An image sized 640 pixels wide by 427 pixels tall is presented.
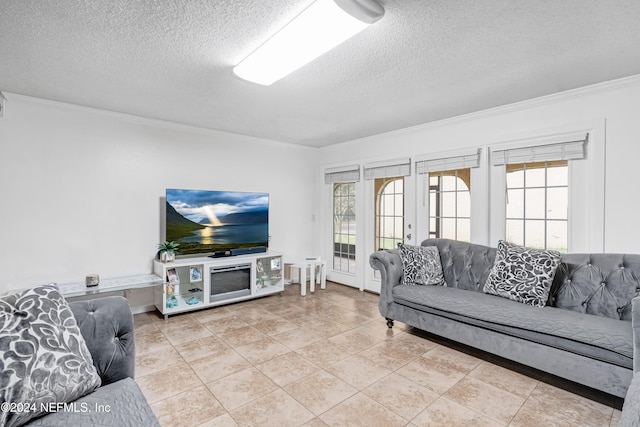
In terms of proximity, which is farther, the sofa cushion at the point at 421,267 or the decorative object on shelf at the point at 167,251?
the decorative object on shelf at the point at 167,251

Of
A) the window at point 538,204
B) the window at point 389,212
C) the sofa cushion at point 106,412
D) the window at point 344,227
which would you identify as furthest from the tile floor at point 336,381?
the window at point 344,227

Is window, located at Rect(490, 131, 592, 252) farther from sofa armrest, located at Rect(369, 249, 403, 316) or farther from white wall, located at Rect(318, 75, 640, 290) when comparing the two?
sofa armrest, located at Rect(369, 249, 403, 316)

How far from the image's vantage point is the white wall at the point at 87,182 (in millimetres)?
3076

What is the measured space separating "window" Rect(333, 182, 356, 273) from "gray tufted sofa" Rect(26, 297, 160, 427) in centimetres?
383

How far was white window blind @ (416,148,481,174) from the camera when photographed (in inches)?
140

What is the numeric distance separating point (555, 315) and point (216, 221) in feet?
12.2

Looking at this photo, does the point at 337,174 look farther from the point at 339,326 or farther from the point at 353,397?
the point at 353,397

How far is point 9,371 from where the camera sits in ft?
3.61

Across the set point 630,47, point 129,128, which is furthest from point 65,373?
point 630,47

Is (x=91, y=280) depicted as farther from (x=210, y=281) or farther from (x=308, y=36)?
(x=308, y=36)

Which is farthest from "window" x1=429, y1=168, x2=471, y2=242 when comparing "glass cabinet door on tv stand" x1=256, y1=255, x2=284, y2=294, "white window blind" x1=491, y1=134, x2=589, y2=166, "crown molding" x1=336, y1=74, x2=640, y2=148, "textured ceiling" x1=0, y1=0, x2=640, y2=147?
"glass cabinet door on tv stand" x1=256, y1=255, x2=284, y2=294

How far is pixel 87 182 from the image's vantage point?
342 centimetres

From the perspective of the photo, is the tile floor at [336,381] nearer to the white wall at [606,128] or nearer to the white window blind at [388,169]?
the white wall at [606,128]

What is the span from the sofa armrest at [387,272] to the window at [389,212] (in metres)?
1.19
